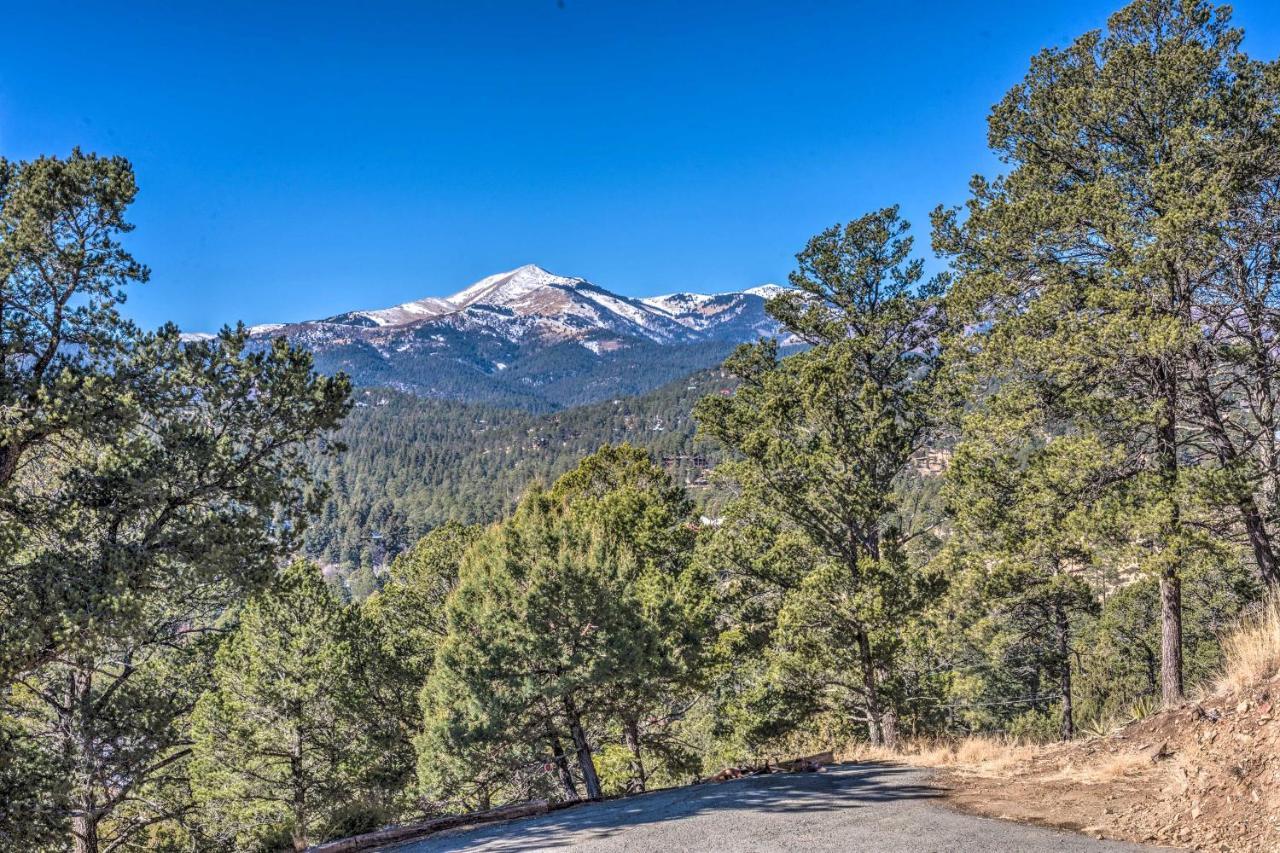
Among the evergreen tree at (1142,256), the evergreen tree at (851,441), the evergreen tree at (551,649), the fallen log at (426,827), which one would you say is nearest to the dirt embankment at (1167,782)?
the evergreen tree at (1142,256)

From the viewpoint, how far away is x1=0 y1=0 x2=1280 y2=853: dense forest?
835 cm

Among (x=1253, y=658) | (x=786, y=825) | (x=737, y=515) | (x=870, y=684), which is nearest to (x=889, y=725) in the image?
(x=870, y=684)

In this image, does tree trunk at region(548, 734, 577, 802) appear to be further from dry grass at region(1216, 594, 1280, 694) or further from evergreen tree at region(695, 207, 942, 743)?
dry grass at region(1216, 594, 1280, 694)

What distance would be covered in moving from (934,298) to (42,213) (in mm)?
14597

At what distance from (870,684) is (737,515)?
4264mm

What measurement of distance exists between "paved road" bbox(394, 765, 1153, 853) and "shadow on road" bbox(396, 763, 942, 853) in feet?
0.05

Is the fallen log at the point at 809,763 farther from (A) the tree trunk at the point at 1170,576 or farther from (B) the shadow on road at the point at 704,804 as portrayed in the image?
(A) the tree trunk at the point at 1170,576

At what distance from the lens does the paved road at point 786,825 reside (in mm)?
6602

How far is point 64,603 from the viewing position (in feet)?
24.1

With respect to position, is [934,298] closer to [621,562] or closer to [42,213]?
[621,562]

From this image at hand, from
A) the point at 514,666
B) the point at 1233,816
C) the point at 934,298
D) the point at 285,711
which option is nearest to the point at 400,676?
the point at 285,711

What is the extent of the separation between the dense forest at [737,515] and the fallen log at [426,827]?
9.09ft

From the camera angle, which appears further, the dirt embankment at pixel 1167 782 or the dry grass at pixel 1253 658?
the dry grass at pixel 1253 658

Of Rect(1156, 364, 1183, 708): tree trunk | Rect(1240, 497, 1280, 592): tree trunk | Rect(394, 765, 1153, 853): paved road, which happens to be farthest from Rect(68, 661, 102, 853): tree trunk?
Rect(1240, 497, 1280, 592): tree trunk
